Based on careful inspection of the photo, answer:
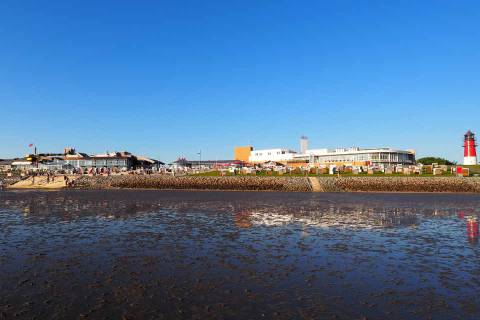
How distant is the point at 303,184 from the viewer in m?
70.0

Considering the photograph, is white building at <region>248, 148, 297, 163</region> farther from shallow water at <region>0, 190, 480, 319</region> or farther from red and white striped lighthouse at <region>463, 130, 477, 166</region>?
shallow water at <region>0, 190, 480, 319</region>

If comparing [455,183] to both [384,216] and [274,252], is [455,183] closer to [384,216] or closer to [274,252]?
[384,216]

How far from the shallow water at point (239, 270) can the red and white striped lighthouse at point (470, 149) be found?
306 ft

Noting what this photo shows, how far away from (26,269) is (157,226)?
1161 cm

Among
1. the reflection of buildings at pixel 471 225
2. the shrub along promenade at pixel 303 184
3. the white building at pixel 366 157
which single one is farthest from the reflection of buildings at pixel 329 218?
the white building at pixel 366 157

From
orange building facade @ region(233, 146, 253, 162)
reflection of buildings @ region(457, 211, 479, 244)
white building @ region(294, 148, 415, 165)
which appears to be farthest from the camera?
orange building facade @ region(233, 146, 253, 162)

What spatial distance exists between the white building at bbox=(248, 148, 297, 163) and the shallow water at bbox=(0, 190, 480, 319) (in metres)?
127

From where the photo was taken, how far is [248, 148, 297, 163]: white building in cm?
15425

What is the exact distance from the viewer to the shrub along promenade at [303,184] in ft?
218

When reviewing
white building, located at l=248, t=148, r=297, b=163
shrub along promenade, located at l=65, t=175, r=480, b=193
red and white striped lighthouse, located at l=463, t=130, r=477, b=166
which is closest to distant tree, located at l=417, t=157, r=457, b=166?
red and white striped lighthouse, located at l=463, t=130, r=477, b=166

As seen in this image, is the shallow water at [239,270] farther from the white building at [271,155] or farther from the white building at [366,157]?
the white building at [271,155]

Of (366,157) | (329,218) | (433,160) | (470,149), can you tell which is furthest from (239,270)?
(433,160)

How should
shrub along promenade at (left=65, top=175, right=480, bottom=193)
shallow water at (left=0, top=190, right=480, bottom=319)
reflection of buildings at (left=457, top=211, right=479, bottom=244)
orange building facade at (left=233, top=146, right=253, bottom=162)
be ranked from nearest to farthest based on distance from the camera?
shallow water at (left=0, top=190, right=480, bottom=319) < reflection of buildings at (left=457, top=211, right=479, bottom=244) < shrub along promenade at (left=65, top=175, right=480, bottom=193) < orange building facade at (left=233, top=146, right=253, bottom=162)

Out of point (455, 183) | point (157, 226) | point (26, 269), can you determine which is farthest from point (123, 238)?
point (455, 183)
